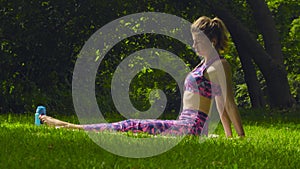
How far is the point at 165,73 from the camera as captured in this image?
101ft

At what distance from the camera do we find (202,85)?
8641 mm

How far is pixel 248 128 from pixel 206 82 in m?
4.46

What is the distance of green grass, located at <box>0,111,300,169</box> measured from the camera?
6.13 m

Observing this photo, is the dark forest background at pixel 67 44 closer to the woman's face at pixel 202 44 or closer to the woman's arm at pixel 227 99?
the woman's face at pixel 202 44

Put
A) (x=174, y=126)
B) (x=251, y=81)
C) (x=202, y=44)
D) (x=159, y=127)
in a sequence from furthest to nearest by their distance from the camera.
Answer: (x=251, y=81) < (x=159, y=127) < (x=174, y=126) < (x=202, y=44)

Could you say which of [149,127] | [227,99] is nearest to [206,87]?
[227,99]

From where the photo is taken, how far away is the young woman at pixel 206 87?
27.7ft

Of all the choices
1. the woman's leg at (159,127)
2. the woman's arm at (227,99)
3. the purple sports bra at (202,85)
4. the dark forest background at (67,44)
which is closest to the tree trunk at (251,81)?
the dark forest background at (67,44)

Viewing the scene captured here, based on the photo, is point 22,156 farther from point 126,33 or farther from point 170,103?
point 170,103

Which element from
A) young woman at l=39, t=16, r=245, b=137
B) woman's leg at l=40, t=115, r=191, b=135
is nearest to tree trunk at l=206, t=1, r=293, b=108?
woman's leg at l=40, t=115, r=191, b=135

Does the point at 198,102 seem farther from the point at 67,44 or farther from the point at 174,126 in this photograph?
the point at 67,44

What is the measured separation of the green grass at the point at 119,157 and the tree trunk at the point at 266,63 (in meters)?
11.6

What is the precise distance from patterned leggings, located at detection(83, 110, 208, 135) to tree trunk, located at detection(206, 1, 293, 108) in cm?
1193

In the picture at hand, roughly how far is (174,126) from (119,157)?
2222 millimetres
